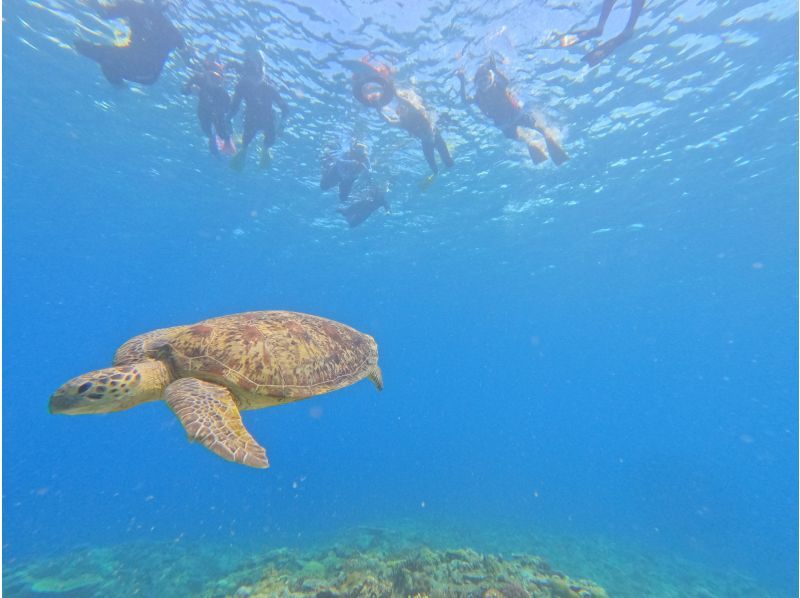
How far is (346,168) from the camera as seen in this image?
14.5 m

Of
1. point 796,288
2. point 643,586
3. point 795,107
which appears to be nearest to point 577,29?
point 795,107

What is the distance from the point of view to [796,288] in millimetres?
36000

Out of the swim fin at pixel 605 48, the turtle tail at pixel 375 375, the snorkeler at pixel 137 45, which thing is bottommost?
A: the turtle tail at pixel 375 375

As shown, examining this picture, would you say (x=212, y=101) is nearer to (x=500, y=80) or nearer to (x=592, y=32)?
(x=500, y=80)

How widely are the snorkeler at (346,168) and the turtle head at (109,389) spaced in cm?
1275

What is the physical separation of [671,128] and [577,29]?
799 centimetres

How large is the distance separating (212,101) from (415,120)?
7069 mm

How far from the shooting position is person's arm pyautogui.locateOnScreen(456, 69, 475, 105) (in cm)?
1100

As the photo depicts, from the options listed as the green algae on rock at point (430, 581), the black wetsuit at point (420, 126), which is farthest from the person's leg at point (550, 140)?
the green algae on rock at point (430, 581)

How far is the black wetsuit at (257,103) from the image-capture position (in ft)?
34.6

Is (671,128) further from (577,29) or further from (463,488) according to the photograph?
(463,488)

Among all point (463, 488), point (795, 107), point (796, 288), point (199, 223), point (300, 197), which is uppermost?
→ point (199, 223)

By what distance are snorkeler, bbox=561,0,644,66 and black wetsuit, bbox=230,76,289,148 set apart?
9.46m

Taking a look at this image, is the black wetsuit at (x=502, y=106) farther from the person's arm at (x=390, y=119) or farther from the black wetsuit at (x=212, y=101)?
the black wetsuit at (x=212, y=101)
